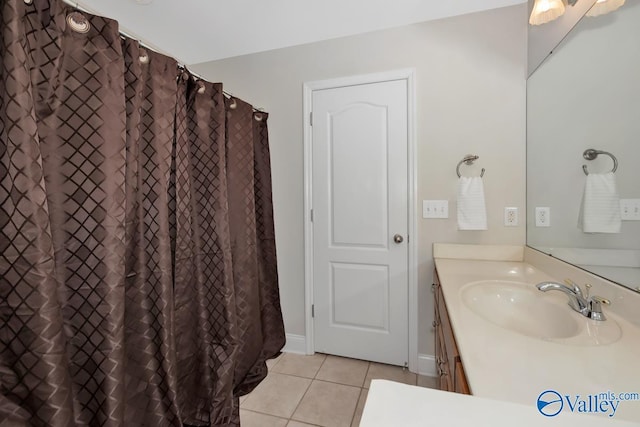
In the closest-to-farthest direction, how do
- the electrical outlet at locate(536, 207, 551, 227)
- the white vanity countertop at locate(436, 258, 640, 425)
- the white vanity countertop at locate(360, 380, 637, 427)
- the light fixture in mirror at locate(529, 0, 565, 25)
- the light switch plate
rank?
the white vanity countertop at locate(360, 380, 637, 427) → the white vanity countertop at locate(436, 258, 640, 425) → the light fixture in mirror at locate(529, 0, 565, 25) → the electrical outlet at locate(536, 207, 551, 227) → the light switch plate

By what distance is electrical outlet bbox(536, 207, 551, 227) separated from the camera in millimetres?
1479

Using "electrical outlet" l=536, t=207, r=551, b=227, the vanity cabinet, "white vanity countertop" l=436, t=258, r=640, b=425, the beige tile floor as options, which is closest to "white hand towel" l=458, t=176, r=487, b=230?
"electrical outlet" l=536, t=207, r=551, b=227

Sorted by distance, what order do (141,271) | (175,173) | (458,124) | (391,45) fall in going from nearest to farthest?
(141,271) < (175,173) < (458,124) < (391,45)

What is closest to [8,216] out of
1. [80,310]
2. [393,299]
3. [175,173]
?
[80,310]

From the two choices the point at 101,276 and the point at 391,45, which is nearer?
the point at 101,276

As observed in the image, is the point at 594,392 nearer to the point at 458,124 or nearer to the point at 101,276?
the point at 101,276

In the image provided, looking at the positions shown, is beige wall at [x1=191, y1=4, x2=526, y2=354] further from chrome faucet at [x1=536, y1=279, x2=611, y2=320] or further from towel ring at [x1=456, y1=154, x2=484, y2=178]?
chrome faucet at [x1=536, y1=279, x2=611, y2=320]

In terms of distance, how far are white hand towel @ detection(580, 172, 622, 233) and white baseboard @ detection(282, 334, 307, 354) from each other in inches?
74.1

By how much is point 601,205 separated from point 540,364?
82cm

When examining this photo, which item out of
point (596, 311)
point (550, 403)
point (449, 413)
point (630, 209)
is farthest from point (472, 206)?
point (449, 413)

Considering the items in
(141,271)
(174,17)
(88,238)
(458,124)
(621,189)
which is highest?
(174,17)

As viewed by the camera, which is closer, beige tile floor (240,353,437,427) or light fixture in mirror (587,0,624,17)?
light fixture in mirror (587,0,624,17)

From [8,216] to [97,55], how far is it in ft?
2.13

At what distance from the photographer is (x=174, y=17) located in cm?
186
